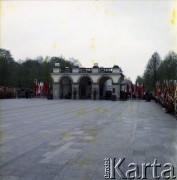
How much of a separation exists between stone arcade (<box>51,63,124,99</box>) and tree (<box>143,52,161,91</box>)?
20.9m

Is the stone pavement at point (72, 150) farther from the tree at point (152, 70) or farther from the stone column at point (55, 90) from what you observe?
the tree at point (152, 70)

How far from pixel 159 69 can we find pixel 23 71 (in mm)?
33679

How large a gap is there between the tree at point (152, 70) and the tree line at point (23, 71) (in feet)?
63.9

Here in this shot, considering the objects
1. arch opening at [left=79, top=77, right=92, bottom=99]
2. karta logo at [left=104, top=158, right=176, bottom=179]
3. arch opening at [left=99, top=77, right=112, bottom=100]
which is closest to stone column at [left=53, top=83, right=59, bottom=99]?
arch opening at [left=79, top=77, right=92, bottom=99]

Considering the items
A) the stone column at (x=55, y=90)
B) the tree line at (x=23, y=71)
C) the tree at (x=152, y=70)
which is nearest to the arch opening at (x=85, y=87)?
the stone column at (x=55, y=90)

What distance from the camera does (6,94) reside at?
5944 cm

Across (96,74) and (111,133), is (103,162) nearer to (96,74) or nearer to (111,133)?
(111,133)

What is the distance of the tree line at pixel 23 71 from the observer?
73.2 meters

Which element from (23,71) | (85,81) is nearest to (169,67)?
(85,81)

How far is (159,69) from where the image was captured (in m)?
82.5

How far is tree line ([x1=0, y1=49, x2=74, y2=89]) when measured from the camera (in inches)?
2881

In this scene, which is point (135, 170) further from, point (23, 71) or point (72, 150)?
point (23, 71)

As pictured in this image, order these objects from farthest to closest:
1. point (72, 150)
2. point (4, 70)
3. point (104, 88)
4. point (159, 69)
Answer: point (159, 69) → point (4, 70) → point (104, 88) → point (72, 150)

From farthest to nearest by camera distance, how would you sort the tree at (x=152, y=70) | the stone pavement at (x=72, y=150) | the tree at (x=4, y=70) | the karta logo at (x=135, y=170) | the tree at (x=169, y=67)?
the tree at (x=152, y=70) → the tree at (x=169, y=67) → the tree at (x=4, y=70) → the stone pavement at (x=72, y=150) → the karta logo at (x=135, y=170)
